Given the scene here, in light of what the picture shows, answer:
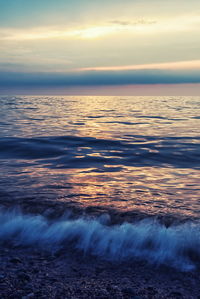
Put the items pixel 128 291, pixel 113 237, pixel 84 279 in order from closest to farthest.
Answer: pixel 128 291 → pixel 84 279 → pixel 113 237

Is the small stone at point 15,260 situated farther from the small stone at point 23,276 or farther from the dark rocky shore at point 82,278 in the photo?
the small stone at point 23,276

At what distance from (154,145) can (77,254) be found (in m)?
10.4

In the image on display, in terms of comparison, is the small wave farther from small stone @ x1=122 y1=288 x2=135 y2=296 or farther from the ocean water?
small stone @ x1=122 y1=288 x2=135 y2=296

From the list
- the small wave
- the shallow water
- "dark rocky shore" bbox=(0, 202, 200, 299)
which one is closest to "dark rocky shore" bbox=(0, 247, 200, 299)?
"dark rocky shore" bbox=(0, 202, 200, 299)

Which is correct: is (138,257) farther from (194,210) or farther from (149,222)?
(194,210)

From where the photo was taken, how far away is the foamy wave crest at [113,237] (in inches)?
155

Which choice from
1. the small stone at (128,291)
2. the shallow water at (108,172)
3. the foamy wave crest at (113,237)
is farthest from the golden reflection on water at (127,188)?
the small stone at (128,291)

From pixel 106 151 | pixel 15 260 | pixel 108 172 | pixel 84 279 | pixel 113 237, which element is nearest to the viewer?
pixel 84 279

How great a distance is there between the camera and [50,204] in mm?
5555

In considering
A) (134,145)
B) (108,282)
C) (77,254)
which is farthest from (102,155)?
(108,282)

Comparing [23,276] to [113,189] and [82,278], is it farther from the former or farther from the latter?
[113,189]

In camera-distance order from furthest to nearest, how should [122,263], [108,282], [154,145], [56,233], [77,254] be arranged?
[154,145] → [56,233] → [77,254] → [122,263] → [108,282]

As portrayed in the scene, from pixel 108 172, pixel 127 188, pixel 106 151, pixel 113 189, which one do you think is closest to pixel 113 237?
pixel 113 189

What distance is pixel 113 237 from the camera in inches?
172
